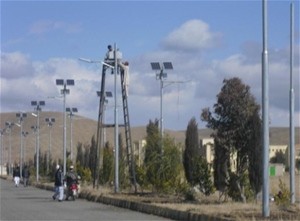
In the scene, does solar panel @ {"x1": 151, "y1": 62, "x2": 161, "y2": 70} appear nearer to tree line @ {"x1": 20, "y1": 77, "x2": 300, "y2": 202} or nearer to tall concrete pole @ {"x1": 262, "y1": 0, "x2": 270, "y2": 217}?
tree line @ {"x1": 20, "y1": 77, "x2": 300, "y2": 202}

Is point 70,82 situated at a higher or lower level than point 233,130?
higher

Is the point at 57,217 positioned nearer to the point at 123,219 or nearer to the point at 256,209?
the point at 123,219

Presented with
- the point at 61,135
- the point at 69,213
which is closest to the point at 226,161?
the point at 69,213

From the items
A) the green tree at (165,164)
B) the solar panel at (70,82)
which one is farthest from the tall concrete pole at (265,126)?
the solar panel at (70,82)

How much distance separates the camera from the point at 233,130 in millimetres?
29422

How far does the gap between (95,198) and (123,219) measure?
1181 cm

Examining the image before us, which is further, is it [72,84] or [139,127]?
[139,127]

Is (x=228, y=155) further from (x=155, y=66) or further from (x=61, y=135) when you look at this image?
(x=61, y=135)

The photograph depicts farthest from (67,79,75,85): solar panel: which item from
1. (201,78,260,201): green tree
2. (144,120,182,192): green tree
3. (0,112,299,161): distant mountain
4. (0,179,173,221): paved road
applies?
(0,112,299,161): distant mountain

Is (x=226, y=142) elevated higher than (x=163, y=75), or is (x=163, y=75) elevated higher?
(x=163, y=75)

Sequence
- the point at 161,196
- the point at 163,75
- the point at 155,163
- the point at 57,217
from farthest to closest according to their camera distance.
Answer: the point at 163,75 < the point at 155,163 < the point at 161,196 < the point at 57,217

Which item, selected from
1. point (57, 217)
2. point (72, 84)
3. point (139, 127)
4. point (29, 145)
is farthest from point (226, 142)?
point (139, 127)

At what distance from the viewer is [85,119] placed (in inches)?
7785

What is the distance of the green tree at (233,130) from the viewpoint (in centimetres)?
2920
